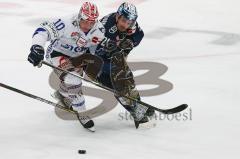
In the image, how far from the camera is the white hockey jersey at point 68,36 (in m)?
4.62

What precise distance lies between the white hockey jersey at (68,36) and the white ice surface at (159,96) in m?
0.75

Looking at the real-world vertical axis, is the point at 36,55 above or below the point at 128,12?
below

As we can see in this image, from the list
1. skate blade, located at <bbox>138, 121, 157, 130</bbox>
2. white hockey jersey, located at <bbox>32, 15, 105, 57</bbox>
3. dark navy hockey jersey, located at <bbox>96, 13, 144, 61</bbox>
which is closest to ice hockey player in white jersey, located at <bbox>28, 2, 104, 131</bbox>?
white hockey jersey, located at <bbox>32, 15, 105, 57</bbox>

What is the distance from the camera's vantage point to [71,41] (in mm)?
4762

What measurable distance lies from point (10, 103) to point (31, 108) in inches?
10.5

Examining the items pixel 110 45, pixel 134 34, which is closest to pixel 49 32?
pixel 110 45

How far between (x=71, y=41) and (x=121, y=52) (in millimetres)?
528

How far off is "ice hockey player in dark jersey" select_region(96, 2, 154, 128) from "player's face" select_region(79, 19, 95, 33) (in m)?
0.20

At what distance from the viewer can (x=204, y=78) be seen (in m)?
6.45

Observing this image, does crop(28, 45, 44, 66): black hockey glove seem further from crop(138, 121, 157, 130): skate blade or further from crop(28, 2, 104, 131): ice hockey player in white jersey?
crop(138, 121, 157, 130): skate blade

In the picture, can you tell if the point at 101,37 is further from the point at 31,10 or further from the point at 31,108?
the point at 31,10

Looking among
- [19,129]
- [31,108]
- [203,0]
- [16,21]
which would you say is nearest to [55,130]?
[19,129]

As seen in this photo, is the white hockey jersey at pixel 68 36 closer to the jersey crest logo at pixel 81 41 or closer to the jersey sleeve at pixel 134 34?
the jersey crest logo at pixel 81 41

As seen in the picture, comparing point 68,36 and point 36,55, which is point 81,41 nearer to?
point 68,36
